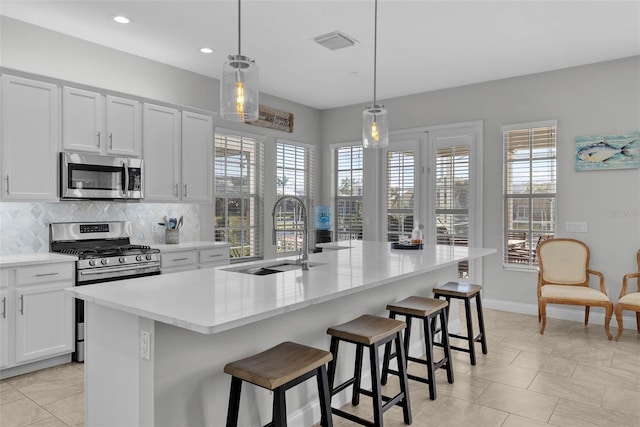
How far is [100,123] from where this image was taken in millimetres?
3908

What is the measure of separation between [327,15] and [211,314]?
2879 mm

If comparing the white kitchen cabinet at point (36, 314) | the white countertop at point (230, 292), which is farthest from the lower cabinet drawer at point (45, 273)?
the white countertop at point (230, 292)

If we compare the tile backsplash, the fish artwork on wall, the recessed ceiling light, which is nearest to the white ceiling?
the recessed ceiling light

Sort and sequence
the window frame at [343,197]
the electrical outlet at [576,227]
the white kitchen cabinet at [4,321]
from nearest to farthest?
the white kitchen cabinet at [4,321], the electrical outlet at [576,227], the window frame at [343,197]

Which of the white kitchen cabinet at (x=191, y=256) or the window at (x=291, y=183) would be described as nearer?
the white kitchen cabinet at (x=191, y=256)

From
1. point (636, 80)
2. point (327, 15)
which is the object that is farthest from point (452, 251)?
point (636, 80)

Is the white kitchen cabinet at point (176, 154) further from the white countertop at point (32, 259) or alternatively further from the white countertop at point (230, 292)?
the white countertop at point (230, 292)

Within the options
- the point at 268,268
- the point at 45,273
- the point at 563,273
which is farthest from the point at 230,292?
the point at 563,273

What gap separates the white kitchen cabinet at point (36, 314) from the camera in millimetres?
3238

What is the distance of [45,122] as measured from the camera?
355 cm

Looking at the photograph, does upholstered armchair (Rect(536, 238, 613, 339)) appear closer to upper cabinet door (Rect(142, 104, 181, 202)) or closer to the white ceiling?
the white ceiling

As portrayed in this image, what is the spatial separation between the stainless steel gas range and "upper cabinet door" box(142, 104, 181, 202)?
1.64ft

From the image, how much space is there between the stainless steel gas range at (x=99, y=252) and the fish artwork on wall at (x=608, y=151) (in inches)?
184

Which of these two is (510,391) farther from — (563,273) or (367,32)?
(367,32)
